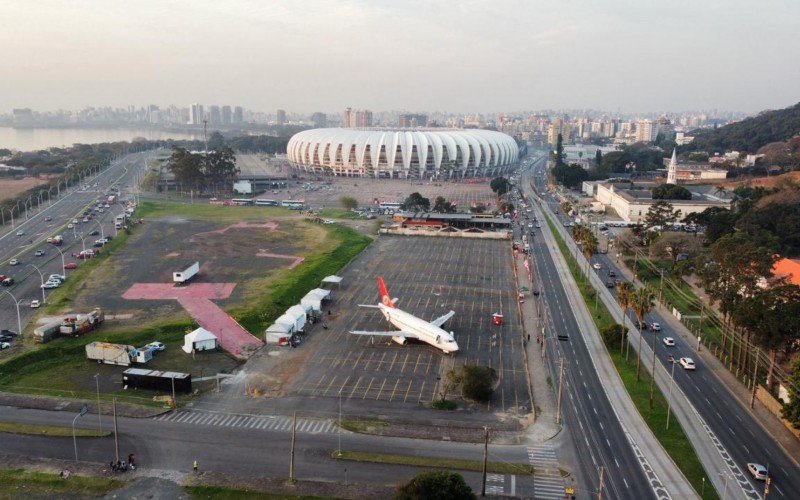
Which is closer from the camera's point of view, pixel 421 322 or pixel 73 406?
pixel 73 406

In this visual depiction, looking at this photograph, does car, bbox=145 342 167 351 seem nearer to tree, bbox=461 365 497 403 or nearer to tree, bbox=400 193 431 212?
tree, bbox=461 365 497 403

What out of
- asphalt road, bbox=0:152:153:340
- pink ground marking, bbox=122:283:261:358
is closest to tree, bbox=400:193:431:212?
asphalt road, bbox=0:152:153:340

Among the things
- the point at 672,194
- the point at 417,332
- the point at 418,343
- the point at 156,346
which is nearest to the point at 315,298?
the point at 418,343

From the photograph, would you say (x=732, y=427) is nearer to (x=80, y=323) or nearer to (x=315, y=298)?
(x=315, y=298)

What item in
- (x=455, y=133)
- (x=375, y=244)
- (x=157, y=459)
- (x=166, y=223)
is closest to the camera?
(x=157, y=459)

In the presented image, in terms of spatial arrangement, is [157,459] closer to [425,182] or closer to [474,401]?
[474,401]

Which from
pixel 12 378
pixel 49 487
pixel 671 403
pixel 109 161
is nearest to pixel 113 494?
pixel 49 487
